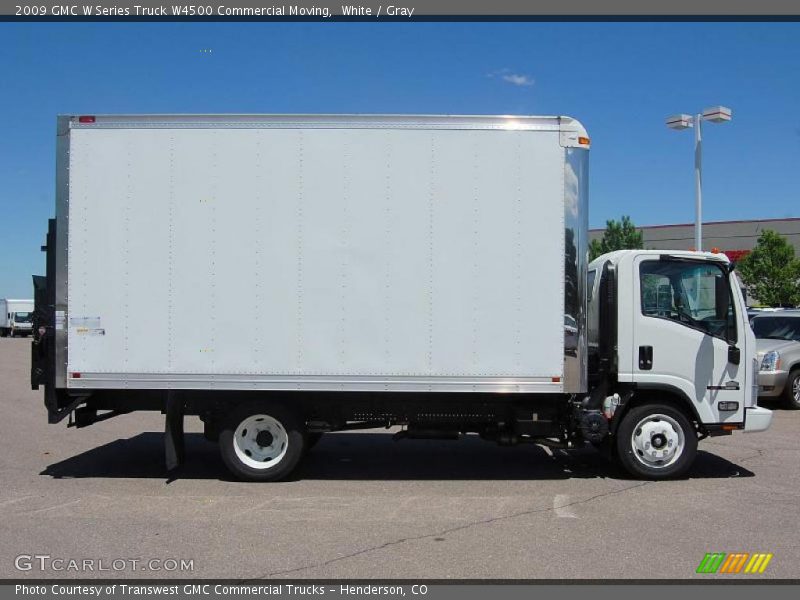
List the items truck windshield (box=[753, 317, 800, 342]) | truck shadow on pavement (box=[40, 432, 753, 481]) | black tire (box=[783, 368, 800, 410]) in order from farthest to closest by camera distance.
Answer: truck windshield (box=[753, 317, 800, 342]) < black tire (box=[783, 368, 800, 410]) < truck shadow on pavement (box=[40, 432, 753, 481])

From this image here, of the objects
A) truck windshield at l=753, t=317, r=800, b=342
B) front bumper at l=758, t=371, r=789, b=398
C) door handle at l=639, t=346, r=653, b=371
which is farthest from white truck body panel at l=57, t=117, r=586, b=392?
truck windshield at l=753, t=317, r=800, b=342

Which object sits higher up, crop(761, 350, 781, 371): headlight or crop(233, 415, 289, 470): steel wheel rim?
crop(761, 350, 781, 371): headlight

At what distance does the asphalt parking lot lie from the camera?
5.21 m

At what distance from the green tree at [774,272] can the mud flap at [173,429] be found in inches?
1149

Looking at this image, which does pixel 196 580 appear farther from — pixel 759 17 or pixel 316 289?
pixel 759 17

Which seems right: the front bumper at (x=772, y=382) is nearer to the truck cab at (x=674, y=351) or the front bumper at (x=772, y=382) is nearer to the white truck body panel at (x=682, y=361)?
the truck cab at (x=674, y=351)

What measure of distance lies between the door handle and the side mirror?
85cm

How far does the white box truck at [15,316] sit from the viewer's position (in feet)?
200

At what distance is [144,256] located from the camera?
739 centimetres

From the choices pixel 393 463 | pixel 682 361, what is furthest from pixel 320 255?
pixel 682 361

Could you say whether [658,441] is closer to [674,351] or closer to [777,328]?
[674,351]

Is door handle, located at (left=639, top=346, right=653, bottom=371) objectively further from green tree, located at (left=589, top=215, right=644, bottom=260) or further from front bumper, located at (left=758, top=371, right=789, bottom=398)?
green tree, located at (left=589, top=215, right=644, bottom=260)

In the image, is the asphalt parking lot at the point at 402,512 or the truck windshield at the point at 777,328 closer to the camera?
the asphalt parking lot at the point at 402,512

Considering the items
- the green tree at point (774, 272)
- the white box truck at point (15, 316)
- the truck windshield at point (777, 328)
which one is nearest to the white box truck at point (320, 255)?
the truck windshield at point (777, 328)
